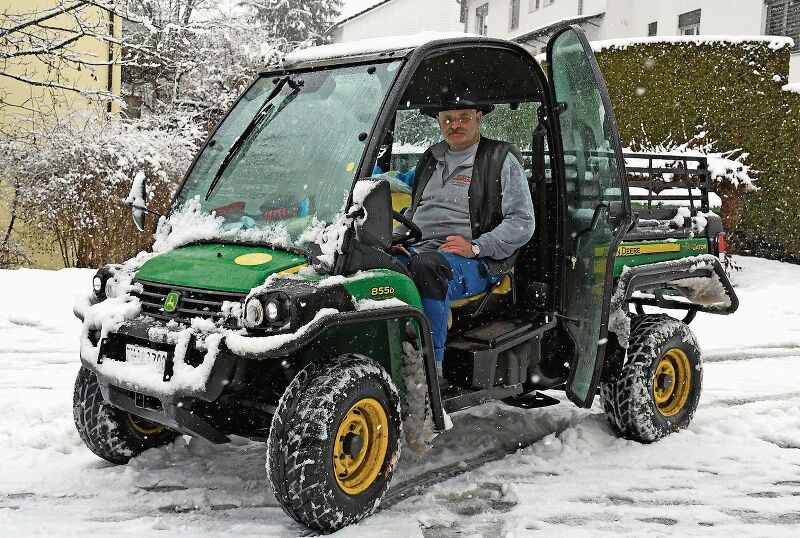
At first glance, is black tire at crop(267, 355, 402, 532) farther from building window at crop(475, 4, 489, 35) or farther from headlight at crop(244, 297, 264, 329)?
building window at crop(475, 4, 489, 35)

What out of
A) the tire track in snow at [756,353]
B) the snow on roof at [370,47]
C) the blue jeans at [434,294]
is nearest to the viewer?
the blue jeans at [434,294]

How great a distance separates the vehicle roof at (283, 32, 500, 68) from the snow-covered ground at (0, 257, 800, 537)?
7.18ft

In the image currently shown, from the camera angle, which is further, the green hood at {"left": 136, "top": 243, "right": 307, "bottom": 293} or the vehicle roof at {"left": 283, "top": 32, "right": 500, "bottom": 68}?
the vehicle roof at {"left": 283, "top": 32, "right": 500, "bottom": 68}

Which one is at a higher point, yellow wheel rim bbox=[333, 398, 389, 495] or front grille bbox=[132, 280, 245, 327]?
front grille bbox=[132, 280, 245, 327]

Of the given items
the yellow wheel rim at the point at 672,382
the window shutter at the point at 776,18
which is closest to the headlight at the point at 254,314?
the yellow wheel rim at the point at 672,382

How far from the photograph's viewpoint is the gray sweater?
4793 millimetres

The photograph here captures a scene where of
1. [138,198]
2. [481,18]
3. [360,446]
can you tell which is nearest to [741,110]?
[138,198]

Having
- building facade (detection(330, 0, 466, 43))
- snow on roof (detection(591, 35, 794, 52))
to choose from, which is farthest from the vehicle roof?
building facade (detection(330, 0, 466, 43))

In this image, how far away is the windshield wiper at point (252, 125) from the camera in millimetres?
4656

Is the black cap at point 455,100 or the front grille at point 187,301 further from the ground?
the black cap at point 455,100

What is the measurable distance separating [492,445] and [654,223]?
1872mm

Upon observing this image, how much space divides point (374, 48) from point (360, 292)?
137 cm

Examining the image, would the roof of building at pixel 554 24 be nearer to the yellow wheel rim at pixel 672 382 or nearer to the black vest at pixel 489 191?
the yellow wheel rim at pixel 672 382

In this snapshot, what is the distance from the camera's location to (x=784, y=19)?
18.4 metres
